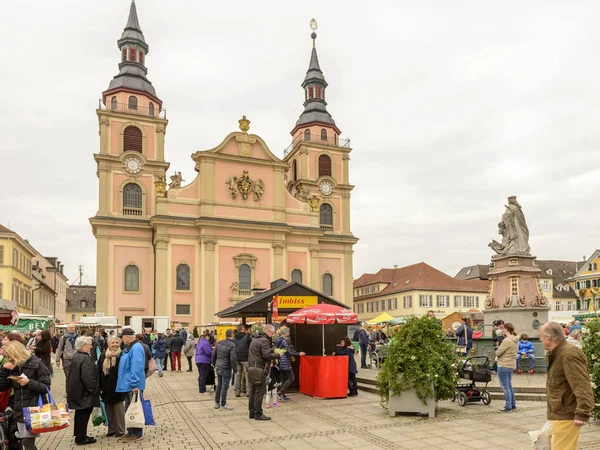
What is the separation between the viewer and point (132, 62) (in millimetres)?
47688

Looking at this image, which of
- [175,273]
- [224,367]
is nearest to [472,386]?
[224,367]

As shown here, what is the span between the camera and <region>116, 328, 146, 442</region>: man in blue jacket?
9164mm

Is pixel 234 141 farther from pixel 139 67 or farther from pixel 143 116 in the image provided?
pixel 139 67

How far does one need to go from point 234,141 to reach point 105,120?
32.2 ft

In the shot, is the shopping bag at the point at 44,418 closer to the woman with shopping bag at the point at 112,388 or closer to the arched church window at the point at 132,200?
the woman with shopping bag at the point at 112,388

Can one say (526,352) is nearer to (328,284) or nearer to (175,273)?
(175,273)

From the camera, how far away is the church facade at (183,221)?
42.0 metres

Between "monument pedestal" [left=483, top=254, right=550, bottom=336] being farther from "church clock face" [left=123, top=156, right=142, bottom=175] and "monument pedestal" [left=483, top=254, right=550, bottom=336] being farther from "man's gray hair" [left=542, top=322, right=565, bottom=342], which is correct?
"church clock face" [left=123, top=156, right=142, bottom=175]

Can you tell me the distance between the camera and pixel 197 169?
44406 millimetres

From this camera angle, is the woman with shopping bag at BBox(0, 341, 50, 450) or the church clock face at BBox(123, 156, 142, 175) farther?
the church clock face at BBox(123, 156, 142, 175)

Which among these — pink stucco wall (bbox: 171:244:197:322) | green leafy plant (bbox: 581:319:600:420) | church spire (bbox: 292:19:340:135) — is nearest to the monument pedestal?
green leafy plant (bbox: 581:319:600:420)

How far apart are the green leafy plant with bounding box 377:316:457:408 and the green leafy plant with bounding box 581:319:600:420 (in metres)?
2.34

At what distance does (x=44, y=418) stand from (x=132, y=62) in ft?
147

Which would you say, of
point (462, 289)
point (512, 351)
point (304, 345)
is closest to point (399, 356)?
point (512, 351)
